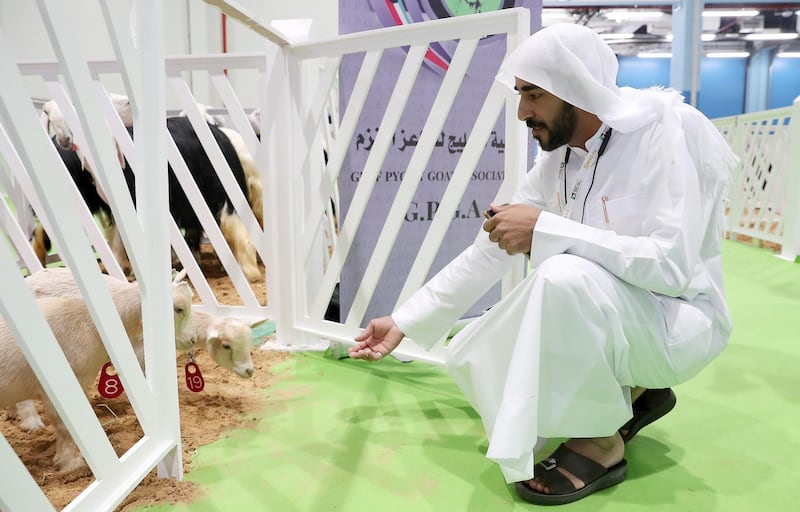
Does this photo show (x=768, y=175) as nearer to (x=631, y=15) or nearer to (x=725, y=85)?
(x=631, y=15)

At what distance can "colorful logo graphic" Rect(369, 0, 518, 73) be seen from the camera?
2.18 meters

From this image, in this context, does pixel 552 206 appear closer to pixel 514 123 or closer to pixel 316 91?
pixel 514 123

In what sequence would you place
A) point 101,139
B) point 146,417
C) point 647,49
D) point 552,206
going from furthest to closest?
point 647,49
point 552,206
point 146,417
point 101,139

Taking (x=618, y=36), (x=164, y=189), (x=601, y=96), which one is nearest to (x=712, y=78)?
(x=618, y=36)

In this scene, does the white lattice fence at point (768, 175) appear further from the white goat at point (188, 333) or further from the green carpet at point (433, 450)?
the white goat at point (188, 333)

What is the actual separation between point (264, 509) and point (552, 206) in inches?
41.1

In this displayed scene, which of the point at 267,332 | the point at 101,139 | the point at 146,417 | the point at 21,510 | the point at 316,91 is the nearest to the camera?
the point at 21,510

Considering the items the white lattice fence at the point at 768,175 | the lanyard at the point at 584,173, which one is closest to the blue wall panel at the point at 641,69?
the white lattice fence at the point at 768,175

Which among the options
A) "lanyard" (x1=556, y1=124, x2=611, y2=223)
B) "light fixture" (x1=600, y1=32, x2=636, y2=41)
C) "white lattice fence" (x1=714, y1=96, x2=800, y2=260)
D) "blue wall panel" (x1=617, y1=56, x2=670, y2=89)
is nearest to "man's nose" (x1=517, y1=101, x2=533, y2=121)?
"lanyard" (x1=556, y1=124, x2=611, y2=223)

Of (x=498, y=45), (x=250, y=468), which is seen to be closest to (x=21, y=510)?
(x=250, y=468)

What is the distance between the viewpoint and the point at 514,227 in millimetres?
1268

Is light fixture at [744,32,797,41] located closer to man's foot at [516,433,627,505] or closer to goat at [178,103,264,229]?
goat at [178,103,264,229]

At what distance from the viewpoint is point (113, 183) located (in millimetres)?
1086

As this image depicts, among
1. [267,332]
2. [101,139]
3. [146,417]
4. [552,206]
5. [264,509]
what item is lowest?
[267,332]
